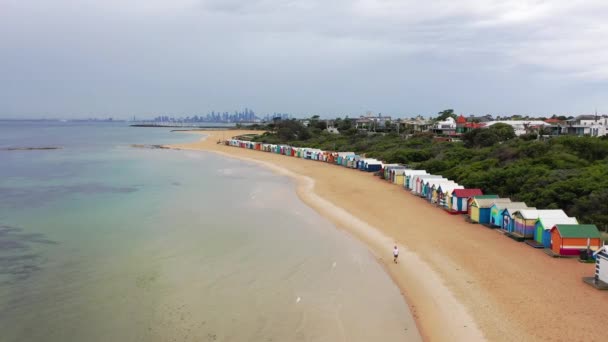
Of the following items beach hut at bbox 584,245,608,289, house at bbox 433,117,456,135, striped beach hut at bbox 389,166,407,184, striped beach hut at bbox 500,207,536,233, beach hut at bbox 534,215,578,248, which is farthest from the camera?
house at bbox 433,117,456,135

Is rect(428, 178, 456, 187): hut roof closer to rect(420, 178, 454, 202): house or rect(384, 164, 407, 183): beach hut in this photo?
rect(420, 178, 454, 202): house

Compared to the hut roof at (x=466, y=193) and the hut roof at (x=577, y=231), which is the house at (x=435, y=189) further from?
the hut roof at (x=577, y=231)

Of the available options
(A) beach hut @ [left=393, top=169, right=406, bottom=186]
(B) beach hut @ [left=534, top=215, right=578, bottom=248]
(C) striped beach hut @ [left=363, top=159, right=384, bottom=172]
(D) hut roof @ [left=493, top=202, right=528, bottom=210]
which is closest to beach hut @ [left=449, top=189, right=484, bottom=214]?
(D) hut roof @ [left=493, top=202, right=528, bottom=210]

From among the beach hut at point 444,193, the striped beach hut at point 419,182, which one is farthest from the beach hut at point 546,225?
the striped beach hut at point 419,182

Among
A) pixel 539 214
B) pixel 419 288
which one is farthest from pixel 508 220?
pixel 419 288

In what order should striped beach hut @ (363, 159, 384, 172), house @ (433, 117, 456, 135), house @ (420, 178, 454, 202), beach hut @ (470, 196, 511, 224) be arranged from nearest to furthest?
beach hut @ (470, 196, 511, 224) → house @ (420, 178, 454, 202) → striped beach hut @ (363, 159, 384, 172) → house @ (433, 117, 456, 135)

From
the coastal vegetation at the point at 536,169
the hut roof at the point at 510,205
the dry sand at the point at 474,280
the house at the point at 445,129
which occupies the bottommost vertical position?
the dry sand at the point at 474,280
